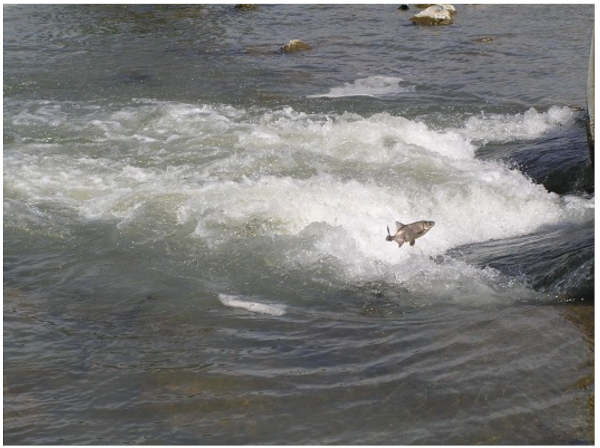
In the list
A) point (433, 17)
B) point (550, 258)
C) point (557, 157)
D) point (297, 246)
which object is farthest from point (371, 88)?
point (550, 258)

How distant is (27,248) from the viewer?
22.1ft

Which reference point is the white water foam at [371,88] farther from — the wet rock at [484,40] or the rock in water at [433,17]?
the rock in water at [433,17]

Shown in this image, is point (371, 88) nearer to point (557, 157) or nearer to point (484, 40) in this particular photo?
point (484, 40)

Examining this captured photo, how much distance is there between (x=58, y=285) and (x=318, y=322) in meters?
2.13

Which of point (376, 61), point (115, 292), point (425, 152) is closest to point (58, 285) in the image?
point (115, 292)

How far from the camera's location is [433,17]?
15.0m

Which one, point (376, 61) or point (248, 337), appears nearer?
point (248, 337)

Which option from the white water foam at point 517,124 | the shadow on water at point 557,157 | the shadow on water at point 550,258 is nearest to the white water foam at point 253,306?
the shadow on water at point 550,258

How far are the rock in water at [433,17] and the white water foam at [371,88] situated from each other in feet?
11.6

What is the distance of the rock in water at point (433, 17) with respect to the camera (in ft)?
49.1

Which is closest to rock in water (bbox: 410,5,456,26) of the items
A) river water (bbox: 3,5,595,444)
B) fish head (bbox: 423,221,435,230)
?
river water (bbox: 3,5,595,444)

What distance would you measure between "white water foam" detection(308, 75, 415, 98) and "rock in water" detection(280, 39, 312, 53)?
2117 mm

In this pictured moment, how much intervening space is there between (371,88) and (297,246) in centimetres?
545

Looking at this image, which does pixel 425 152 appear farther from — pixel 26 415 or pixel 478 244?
pixel 26 415
